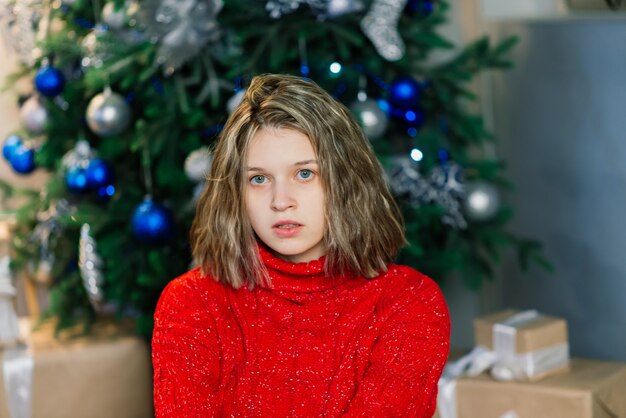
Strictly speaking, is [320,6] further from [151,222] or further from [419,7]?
[151,222]

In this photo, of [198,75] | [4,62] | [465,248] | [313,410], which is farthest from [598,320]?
[4,62]

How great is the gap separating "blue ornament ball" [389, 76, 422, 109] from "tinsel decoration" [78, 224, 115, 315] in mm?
995

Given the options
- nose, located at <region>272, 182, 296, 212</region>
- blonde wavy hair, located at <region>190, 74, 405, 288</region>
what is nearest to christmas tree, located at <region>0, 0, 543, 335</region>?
blonde wavy hair, located at <region>190, 74, 405, 288</region>

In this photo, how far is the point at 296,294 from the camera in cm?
172

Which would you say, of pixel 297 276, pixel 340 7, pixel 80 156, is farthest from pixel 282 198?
pixel 80 156

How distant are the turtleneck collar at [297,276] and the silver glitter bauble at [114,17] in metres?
1.40

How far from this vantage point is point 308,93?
167cm

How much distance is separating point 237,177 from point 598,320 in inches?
65.0

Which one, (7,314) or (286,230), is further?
(7,314)

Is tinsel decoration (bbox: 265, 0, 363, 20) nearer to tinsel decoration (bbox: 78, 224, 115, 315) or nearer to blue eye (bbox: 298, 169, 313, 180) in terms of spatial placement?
tinsel decoration (bbox: 78, 224, 115, 315)

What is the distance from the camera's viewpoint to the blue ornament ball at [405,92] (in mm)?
2896

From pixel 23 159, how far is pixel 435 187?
1.39 metres

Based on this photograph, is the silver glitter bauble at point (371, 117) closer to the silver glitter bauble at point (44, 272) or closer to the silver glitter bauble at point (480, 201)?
the silver glitter bauble at point (480, 201)

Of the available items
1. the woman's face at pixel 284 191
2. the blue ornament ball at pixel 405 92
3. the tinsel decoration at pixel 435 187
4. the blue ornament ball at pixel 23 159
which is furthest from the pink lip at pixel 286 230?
the blue ornament ball at pixel 23 159
